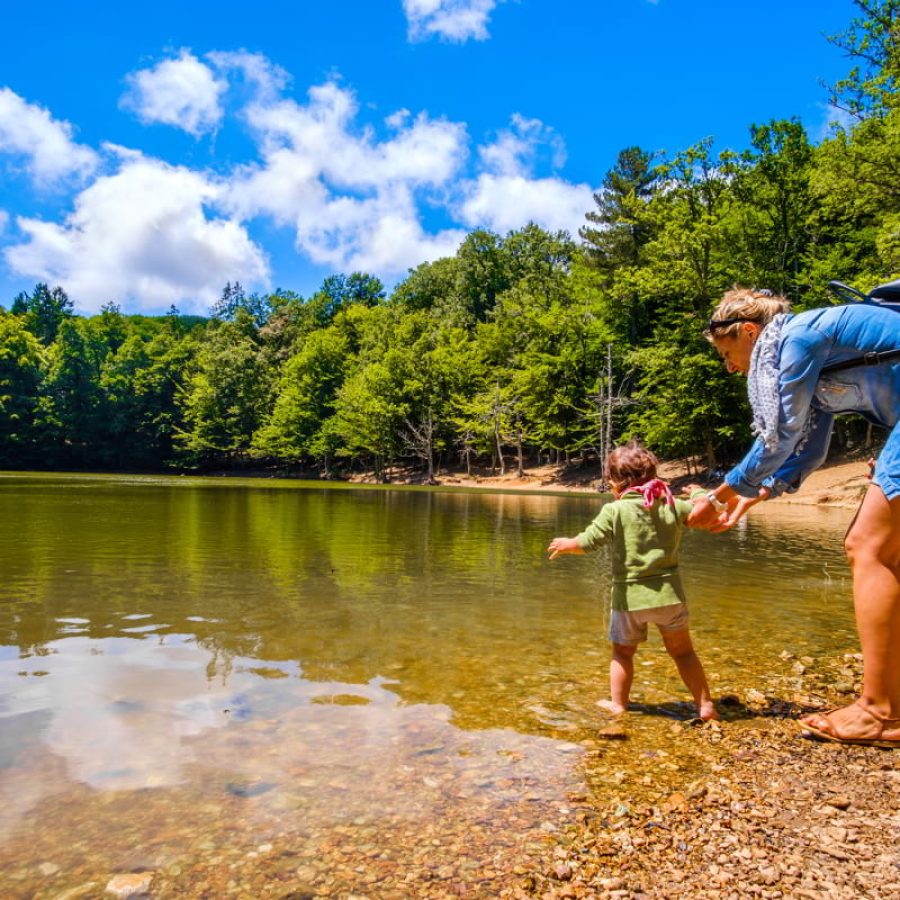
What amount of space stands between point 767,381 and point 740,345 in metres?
0.36

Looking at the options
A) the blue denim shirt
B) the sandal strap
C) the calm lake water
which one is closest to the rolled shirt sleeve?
the blue denim shirt

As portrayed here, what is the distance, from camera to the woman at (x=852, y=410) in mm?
3098

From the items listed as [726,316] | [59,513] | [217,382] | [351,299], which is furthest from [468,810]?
[351,299]

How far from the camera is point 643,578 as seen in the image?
13.3 feet

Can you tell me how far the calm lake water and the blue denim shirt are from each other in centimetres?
178

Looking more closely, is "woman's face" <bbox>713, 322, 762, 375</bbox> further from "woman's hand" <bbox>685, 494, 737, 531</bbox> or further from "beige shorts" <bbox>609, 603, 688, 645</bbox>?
"beige shorts" <bbox>609, 603, 688, 645</bbox>

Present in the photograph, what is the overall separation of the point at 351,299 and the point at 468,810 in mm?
98113

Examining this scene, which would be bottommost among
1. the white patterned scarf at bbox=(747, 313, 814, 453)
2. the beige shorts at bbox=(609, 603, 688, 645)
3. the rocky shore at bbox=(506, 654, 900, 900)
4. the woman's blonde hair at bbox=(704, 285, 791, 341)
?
the rocky shore at bbox=(506, 654, 900, 900)

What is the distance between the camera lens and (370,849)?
8.10ft

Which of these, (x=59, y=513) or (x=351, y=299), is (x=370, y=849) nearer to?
(x=59, y=513)

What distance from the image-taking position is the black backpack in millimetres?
3055

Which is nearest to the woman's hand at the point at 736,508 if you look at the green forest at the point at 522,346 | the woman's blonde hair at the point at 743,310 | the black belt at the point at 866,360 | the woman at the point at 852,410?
the woman at the point at 852,410

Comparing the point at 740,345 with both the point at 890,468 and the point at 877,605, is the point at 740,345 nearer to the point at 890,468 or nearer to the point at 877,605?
the point at 890,468

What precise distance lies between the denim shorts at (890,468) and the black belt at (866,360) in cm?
32
